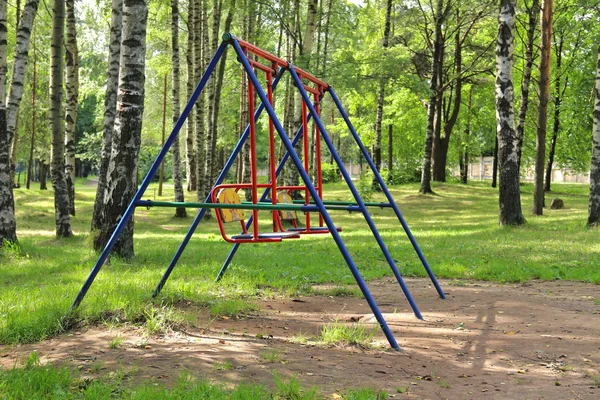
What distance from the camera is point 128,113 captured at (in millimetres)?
8742

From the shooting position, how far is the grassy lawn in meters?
5.36

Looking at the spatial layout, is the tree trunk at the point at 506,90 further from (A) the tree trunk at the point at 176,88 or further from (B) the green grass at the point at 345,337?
(B) the green grass at the point at 345,337

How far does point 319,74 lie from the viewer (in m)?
18.6

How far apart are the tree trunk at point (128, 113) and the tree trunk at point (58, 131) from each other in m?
4.67

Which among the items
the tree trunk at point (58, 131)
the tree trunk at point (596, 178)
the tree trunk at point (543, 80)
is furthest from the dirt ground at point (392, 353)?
the tree trunk at point (543, 80)

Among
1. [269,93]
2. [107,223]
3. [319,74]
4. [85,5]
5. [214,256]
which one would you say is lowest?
[214,256]

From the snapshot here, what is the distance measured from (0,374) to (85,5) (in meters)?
28.4

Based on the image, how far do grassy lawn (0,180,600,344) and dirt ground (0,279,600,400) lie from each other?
1.23 feet

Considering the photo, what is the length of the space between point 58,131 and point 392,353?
1124 centimetres

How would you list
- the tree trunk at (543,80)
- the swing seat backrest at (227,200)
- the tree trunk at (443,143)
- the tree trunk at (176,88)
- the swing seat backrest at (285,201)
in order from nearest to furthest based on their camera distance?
the swing seat backrest at (227,200) < the swing seat backrest at (285,201) < the tree trunk at (543,80) < the tree trunk at (176,88) < the tree trunk at (443,143)

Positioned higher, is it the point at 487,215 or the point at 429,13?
the point at 429,13

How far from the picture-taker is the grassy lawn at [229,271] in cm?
536

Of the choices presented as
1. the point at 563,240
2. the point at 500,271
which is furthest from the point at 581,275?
the point at 563,240

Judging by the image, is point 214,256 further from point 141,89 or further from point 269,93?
point 269,93
